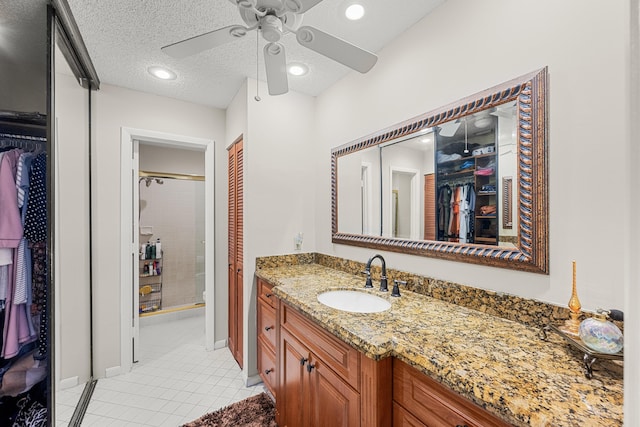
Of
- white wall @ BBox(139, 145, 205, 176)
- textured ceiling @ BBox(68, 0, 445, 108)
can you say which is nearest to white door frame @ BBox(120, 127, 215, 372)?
textured ceiling @ BBox(68, 0, 445, 108)

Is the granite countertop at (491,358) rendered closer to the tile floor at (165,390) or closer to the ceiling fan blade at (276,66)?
the ceiling fan blade at (276,66)

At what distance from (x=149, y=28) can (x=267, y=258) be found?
5.62ft

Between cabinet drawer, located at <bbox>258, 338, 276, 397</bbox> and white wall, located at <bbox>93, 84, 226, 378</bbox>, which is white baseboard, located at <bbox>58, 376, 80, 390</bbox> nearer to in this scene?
white wall, located at <bbox>93, 84, 226, 378</bbox>

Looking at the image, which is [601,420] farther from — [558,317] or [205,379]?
[205,379]

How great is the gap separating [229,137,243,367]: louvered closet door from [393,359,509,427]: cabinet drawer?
1747 millimetres

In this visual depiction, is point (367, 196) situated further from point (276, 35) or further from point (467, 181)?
point (276, 35)

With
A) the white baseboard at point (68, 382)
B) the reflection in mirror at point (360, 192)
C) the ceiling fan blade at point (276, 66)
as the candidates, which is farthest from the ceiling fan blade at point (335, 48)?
the white baseboard at point (68, 382)

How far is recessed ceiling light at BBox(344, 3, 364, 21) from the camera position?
1479mm

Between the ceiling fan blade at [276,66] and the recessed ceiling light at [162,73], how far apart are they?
115cm

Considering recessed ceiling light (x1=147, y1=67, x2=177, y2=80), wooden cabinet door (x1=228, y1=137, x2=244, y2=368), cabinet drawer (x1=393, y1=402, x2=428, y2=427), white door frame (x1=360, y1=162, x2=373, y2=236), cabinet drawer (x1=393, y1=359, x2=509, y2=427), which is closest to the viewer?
cabinet drawer (x1=393, y1=359, x2=509, y2=427)

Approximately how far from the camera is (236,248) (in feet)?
8.38

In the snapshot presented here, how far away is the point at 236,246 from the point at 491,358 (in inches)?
84.5

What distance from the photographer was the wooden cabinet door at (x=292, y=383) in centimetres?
141

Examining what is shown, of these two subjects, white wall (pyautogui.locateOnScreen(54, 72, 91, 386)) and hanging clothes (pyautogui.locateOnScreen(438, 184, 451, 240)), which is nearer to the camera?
hanging clothes (pyautogui.locateOnScreen(438, 184, 451, 240))
